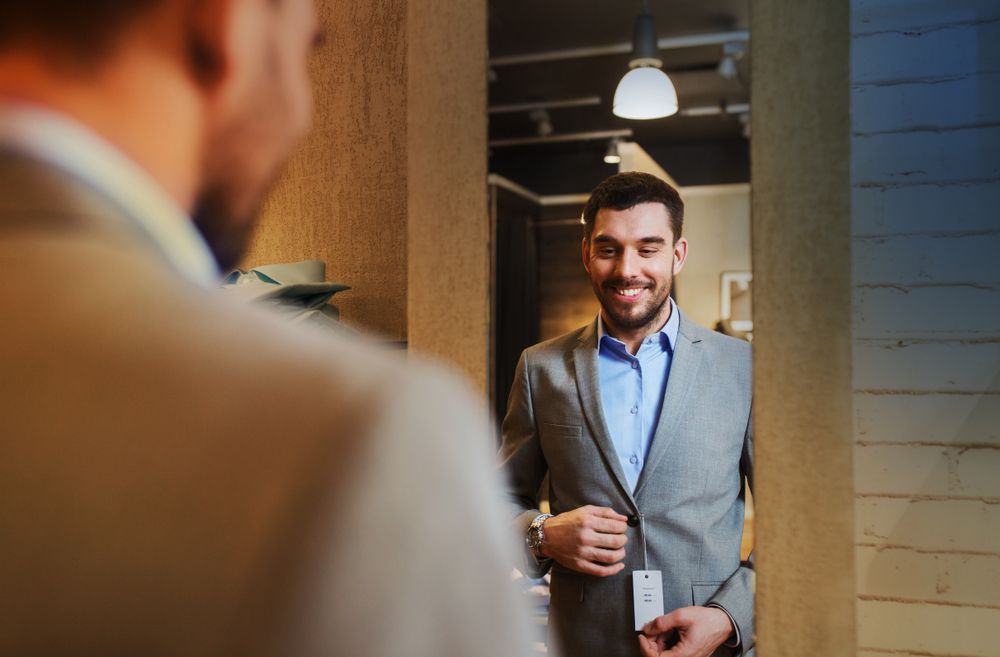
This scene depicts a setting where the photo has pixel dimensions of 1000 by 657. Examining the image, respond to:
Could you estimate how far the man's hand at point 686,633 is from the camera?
147 cm

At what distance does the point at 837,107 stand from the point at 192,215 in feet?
4.79

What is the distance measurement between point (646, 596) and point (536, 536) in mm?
240

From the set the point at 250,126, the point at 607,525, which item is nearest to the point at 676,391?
the point at 607,525

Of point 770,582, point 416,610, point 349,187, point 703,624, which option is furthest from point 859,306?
point 416,610

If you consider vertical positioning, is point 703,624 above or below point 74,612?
below

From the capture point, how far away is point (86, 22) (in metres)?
0.29

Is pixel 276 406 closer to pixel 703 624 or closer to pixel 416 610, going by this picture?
pixel 416 610

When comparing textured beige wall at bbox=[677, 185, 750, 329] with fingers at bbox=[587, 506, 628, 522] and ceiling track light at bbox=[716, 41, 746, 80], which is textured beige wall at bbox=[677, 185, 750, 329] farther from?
fingers at bbox=[587, 506, 628, 522]

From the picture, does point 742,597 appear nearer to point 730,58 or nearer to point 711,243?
point 711,243

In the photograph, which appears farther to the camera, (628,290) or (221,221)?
(628,290)

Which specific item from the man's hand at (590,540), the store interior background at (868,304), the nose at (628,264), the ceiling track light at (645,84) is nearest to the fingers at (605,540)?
the man's hand at (590,540)

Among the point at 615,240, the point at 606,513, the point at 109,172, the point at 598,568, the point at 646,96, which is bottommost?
the point at 598,568

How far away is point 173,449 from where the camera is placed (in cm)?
25

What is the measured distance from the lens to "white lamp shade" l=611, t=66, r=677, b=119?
62.4 inches
